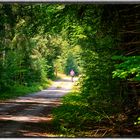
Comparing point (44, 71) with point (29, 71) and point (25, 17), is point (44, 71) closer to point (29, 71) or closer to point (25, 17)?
point (29, 71)

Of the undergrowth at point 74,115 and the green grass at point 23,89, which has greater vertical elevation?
the green grass at point 23,89

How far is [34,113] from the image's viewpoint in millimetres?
8633

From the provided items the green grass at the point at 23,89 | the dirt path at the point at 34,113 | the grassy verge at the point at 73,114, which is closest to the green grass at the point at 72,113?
the grassy verge at the point at 73,114

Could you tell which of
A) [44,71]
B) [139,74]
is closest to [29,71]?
[44,71]

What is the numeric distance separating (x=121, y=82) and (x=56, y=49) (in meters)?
1.28

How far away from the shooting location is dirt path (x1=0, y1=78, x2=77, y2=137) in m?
8.05

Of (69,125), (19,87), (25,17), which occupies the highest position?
(25,17)

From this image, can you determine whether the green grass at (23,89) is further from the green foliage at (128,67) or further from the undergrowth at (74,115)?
the green foliage at (128,67)

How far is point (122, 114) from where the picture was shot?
852 cm

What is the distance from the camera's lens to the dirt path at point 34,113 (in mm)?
8055

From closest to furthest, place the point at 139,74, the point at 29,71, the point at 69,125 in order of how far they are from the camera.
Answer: the point at 139,74 → the point at 69,125 → the point at 29,71

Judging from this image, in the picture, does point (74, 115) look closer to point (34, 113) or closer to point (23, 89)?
point (34, 113)

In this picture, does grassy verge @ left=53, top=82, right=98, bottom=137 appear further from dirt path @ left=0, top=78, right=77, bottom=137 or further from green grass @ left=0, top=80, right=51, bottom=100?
green grass @ left=0, top=80, right=51, bottom=100

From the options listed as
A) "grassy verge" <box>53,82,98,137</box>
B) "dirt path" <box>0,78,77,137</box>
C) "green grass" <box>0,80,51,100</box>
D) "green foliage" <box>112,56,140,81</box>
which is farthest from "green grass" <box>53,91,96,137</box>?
"green foliage" <box>112,56,140,81</box>
